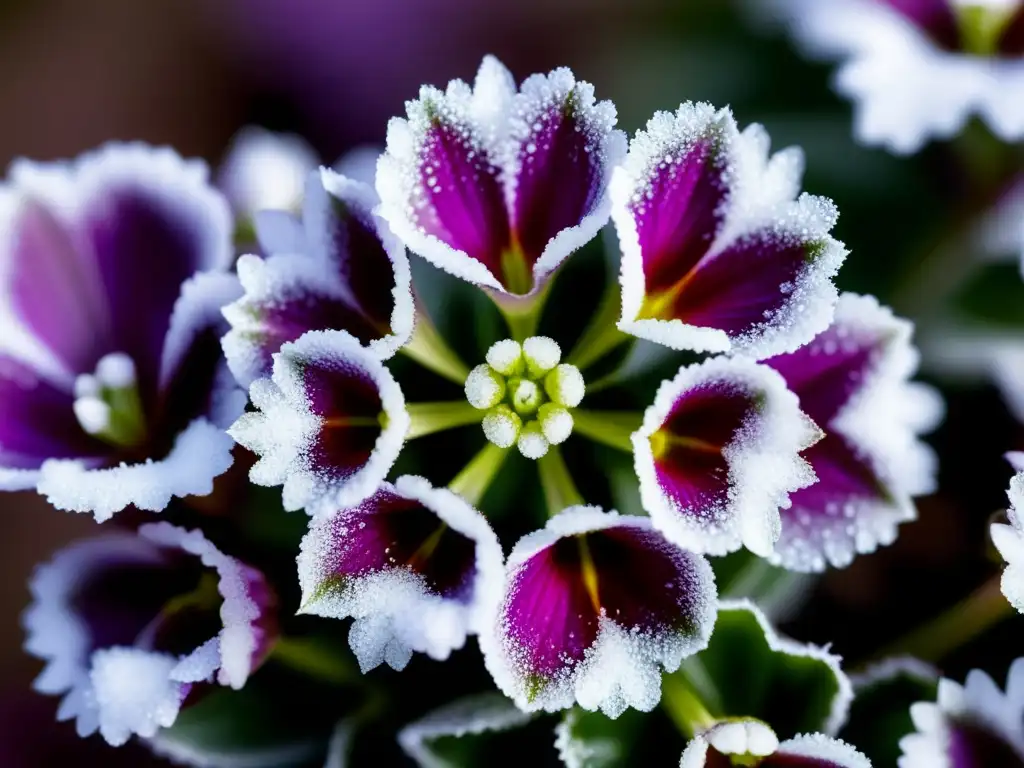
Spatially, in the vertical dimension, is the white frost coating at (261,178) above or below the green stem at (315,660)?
above

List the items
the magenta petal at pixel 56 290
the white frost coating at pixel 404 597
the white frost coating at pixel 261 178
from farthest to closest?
1. the white frost coating at pixel 261 178
2. the magenta petal at pixel 56 290
3. the white frost coating at pixel 404 597

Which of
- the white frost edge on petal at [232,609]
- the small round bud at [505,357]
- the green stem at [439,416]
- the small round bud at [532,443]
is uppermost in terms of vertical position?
the small round bud at [505,357]

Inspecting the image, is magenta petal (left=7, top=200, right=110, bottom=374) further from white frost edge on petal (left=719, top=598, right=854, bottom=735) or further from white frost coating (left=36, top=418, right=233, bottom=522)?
white frost edge on petal (left=719, top=598, right=854, bottom=735)

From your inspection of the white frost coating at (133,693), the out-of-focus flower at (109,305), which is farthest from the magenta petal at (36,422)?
the white frost coating at (133,693)

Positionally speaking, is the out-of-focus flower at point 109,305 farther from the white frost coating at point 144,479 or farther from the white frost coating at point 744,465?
the white frost coating at point 744,465

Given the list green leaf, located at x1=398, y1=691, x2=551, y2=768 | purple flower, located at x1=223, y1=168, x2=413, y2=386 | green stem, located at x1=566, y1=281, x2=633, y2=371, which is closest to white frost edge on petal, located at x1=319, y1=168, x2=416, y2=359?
purple flower, located at x1=223, y1=168, x2=413, y2=386

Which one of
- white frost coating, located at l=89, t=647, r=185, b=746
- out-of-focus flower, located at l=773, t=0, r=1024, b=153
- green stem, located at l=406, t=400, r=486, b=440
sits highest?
out-of-focus flower, located at l=773, t=0, r=1024, b=153

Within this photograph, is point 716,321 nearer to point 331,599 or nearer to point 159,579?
point 331,599
